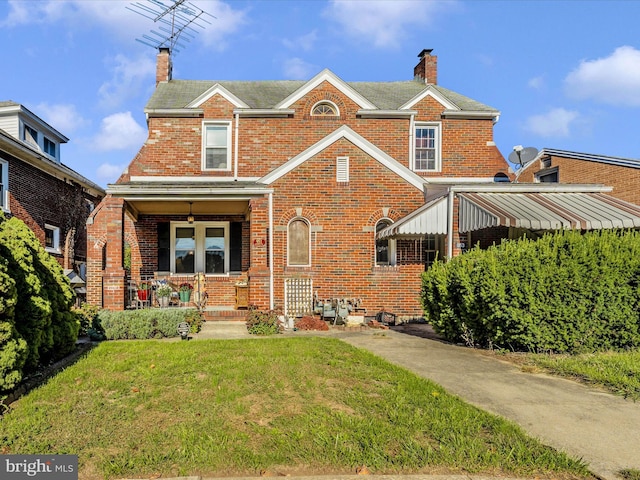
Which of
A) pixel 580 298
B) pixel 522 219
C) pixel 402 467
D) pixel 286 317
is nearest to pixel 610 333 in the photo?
pixel 580 298

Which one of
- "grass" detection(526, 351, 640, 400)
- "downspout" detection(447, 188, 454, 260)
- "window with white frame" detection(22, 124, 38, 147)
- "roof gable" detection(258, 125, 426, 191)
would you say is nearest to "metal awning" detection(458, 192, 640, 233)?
"downspout" detection(447, 188, 454, 260)

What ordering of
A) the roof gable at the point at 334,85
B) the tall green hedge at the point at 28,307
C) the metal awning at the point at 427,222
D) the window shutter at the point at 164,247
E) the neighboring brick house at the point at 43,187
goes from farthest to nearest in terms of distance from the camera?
1. the roof gable at the point at 334,85
2. the neighboring brick house at the point at 43,187
3. the window shutter at the point at 164,247
4. the metal awning at the point at 427,222
5. the tall green hedge at the point at 28,307

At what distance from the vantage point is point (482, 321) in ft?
25.9

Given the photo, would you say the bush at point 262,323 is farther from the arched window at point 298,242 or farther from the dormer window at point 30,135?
the dormer window at point 30,135

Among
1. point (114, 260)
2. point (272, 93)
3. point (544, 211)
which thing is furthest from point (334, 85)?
A: point (114, 260)

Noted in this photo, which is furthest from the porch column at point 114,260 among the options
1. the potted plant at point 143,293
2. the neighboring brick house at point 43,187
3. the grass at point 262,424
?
the neighboring brick house at point 43,187

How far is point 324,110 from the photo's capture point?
16.0m

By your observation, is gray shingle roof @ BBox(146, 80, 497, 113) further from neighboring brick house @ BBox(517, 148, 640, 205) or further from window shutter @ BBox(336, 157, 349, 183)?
window shutter @ BBox(336, 157, 349, 183)

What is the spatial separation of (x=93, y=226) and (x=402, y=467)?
11.6 meters

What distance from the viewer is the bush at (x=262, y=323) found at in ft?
34.2

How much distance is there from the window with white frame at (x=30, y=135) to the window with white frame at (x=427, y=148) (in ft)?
53.0

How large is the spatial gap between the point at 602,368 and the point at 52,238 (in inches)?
761

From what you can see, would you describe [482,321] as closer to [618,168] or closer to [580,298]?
Answer: [580,298]

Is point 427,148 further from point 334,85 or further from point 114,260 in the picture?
point 114,260
